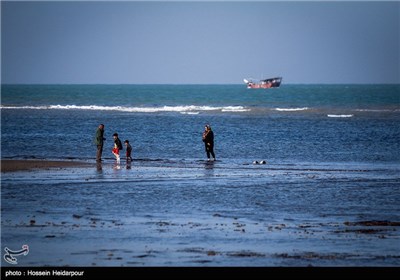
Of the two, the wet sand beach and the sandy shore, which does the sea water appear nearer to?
Answer: the wet sand beach

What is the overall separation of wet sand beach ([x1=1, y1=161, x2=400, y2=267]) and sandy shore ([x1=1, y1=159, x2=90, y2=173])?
45 cm

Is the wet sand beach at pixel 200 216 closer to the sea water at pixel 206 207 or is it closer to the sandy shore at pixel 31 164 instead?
the sea water at pixel 206 207

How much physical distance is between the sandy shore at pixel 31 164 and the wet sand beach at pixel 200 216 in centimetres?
45

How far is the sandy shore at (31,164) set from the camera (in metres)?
31.2

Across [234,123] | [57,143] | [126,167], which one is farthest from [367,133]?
[126,167]

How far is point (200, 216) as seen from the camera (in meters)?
21.2

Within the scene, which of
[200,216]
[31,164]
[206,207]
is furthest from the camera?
[31,164]

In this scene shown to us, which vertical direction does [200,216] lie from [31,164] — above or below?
above

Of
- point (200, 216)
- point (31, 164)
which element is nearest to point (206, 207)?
point (200, 216)

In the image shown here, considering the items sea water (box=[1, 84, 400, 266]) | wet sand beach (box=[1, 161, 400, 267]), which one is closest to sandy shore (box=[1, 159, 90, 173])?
wet sand beach (box=[1, 161, 400, 267])

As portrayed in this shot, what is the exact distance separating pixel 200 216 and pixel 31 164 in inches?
519

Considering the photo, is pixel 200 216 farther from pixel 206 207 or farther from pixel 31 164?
pixel 31 164

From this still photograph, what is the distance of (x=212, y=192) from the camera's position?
2564 cm
